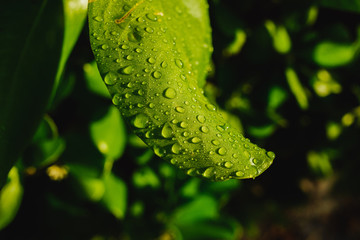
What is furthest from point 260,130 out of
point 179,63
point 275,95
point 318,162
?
point 179,63

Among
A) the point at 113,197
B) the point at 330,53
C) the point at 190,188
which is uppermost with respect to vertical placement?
the point at 330,53

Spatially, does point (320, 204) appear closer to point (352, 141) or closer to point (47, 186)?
point (352, 141)

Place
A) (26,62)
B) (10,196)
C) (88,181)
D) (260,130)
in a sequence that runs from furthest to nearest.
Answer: (260,130) → (88,181) → (10,196) → (26,62)

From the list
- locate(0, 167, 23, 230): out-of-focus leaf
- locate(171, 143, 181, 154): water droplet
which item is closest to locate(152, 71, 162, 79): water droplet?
locate(171, 143, 181, 154): water droplet

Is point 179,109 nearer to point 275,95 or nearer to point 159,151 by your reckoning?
point 159,151

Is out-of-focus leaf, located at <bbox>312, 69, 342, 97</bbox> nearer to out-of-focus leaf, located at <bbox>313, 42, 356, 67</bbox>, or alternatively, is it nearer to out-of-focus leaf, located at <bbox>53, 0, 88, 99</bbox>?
out-of-focus leaf, located at <bbox>313, 42, 356, 67</bbox>

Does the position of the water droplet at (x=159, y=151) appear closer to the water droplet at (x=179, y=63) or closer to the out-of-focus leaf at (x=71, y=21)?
the water droplet at (x=179, y=63)

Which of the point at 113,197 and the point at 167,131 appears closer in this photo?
the point at 167,131
